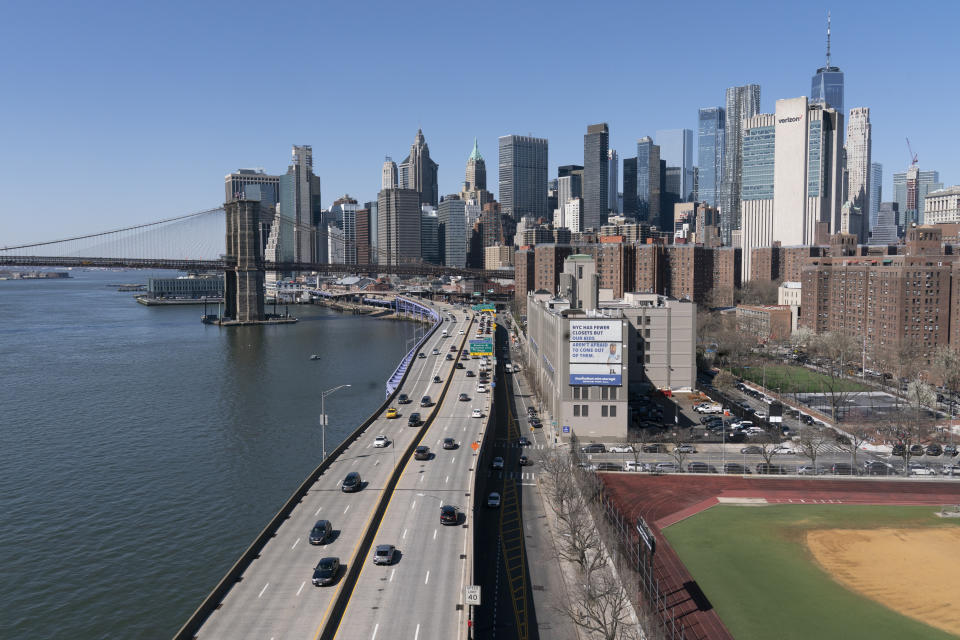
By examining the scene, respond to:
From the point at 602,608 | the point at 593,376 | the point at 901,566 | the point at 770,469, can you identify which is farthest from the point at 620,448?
the point at 602,608

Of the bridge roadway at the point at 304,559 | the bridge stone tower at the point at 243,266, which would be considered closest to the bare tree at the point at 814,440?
the bridge roadway at the point at 304,559

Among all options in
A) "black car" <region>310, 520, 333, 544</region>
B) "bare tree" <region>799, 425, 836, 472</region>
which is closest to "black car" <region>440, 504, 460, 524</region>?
"black car" <region>310, 520, 333, 544</region>

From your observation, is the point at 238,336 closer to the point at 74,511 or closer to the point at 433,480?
the point at 74,511

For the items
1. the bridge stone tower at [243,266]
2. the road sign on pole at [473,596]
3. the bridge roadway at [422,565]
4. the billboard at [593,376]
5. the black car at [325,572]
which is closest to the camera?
the bridge roadway at [422,565]

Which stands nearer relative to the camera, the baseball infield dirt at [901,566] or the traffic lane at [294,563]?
the traffic lane at [294,563]

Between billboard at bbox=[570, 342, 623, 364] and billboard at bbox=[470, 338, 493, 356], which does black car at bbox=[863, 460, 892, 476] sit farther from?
billboard at bbox=[470, 338, 493, 356]

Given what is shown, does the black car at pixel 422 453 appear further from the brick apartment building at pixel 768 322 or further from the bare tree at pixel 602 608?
the brick apartment building at pixel 768 322

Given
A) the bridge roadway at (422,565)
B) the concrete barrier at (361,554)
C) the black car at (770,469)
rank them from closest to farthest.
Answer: the concrete barrier at (361,554) → the bridge roadway at (422,565) → the black car at (770,469)
